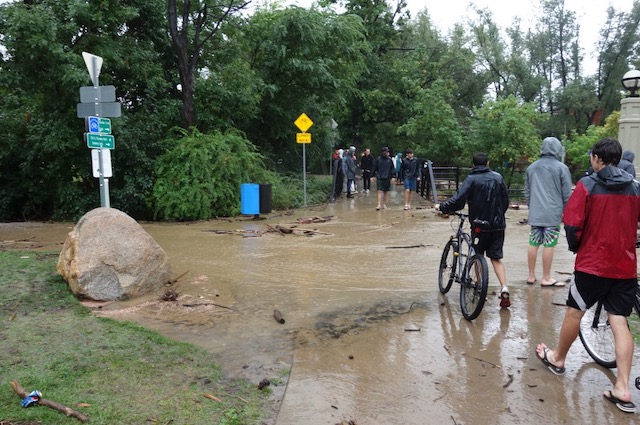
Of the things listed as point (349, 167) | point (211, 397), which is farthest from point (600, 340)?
point (349, 167)

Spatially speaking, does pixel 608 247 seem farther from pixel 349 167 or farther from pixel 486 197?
pixel 349 167

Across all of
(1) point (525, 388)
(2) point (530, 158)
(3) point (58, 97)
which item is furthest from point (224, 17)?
(1) point (525, 388)

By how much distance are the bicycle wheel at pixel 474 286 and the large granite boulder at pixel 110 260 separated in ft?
12.3

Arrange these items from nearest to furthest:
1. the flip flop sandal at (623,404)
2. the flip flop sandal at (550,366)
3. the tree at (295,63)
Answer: the flip flop sandal at (623,404), the flip flop sandal at (550,366), the tree at (295,63)

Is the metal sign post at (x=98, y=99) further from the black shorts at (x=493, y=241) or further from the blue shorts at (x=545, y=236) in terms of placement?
the blue shorts at (x=545, y=236)

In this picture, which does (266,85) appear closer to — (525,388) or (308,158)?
(308,158)

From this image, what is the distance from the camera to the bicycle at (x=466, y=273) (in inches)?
215

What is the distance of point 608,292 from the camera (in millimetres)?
3906

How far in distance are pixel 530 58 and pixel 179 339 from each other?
47393 mm

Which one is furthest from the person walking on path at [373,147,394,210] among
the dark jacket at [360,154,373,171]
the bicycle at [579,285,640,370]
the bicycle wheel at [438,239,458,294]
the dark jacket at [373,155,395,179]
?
the bicycle at [579,285,640,370]

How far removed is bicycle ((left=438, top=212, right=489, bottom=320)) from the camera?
5.45m

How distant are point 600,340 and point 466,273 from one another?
1.56m

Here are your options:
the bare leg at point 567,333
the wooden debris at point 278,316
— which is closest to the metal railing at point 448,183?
the wooden debris at point 278,316

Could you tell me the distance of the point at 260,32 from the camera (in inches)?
739
